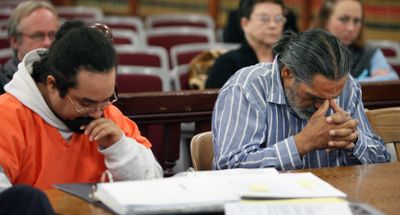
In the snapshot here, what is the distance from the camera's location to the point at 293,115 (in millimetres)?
3350

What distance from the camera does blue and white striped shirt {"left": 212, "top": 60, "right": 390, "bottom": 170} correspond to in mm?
3170

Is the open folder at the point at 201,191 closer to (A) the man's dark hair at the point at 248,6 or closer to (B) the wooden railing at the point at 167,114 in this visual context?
(B) the wooden railing at the point at 167,114

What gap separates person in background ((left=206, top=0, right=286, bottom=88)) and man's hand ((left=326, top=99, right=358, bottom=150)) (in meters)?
1.55

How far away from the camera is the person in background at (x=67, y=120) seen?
2.82m

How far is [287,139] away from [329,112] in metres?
0.28

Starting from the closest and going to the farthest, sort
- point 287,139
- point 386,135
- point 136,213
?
point 136,213 < point 287,139 < point 386,135

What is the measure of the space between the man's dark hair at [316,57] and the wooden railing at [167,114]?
78 centimetres

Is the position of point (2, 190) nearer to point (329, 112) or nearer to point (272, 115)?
point (272, 115)

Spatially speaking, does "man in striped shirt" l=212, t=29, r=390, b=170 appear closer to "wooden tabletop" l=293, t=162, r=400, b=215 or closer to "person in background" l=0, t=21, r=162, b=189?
"wooden tabletop" l=293, t=162, r=400, b=215

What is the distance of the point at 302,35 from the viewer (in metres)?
3.26

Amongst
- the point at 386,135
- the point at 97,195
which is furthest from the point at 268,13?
the point at 97,195

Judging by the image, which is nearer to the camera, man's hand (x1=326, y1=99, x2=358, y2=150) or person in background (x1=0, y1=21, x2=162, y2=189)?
person in background (x1=0, y1=21, x2=162, y2=189)

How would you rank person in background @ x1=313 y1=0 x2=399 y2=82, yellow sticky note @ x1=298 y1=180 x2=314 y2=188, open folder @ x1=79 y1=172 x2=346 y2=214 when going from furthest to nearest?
person in background @ x1=313 y1=0 x2=399 y2=82 → yellow sticky note @ x1=298 y1=180 x2=314 y2=188 → open folder @ x1=79 y1=172 x2=346 y2=214

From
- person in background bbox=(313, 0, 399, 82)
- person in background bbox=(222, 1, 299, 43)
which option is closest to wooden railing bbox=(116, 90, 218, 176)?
person in background bbox=(313, 0, 399, 82)
